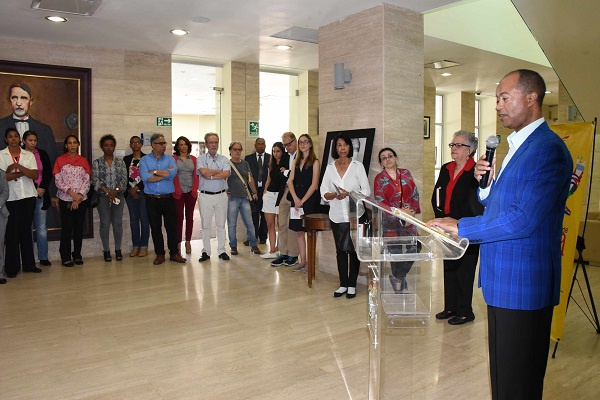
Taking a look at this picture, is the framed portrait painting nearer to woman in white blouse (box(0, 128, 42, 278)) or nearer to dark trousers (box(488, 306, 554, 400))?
woman in white blouse (box(0, 128, 42, 278))

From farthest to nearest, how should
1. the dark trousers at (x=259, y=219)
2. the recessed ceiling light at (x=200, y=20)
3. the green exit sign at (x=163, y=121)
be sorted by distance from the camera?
1. the dark trousers at (x=259, y=219)
2. the green exit sign at (x=163, y=121)
3. the recessed ceiling light at (x=200, y=20)

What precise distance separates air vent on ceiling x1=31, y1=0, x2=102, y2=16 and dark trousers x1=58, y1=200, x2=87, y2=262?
2.49 metres

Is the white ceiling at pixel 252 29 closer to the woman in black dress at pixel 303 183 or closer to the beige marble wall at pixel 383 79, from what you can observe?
the beige marble wall at pixel 383 79

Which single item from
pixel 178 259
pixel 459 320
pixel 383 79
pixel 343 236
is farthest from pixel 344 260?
pixel 178 259

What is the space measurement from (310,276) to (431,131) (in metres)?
8.66

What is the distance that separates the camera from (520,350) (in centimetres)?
200

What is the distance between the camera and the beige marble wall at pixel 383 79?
19.1 ft

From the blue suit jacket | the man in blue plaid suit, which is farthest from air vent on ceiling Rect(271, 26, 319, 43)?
the blue suit jacket

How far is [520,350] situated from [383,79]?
14.0 ft

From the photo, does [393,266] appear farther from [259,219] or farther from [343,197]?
[259,219]

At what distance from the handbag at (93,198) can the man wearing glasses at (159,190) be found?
82 cm

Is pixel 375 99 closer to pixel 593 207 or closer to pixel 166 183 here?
pixel 166 183

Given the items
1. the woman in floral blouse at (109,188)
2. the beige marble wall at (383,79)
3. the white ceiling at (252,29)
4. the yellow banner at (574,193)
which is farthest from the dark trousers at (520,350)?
the woman in floral blouse at (109,188)

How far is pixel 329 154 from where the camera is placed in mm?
6375
